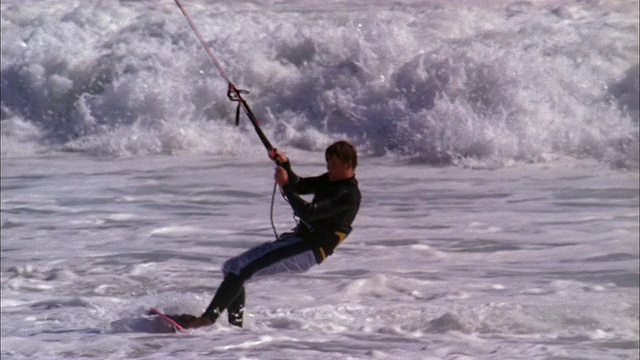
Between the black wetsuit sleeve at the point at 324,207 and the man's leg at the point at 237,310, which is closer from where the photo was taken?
the black wetsuit sleeve at the point at 324,207

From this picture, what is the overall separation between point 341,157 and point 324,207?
21 cm

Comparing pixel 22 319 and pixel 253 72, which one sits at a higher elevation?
pixel 253 72

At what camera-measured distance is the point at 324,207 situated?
390cm

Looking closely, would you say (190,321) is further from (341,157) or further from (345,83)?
(345,83)

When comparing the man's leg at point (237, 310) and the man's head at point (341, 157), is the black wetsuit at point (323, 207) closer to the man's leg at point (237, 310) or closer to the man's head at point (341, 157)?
the man's head at point (341, 157)

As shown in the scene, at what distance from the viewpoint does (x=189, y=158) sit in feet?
36.7

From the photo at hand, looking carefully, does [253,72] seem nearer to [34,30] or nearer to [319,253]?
[34,30]

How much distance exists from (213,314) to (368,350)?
0.57 meters

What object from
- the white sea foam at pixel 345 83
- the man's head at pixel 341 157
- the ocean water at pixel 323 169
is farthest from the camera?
the white sea foam at pixel 345 83

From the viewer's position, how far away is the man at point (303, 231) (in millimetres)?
3775

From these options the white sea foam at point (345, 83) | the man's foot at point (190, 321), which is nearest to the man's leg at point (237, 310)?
the man's foot at point (190, 321)

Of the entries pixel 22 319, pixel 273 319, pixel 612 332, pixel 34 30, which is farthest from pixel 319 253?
pixel 34 30

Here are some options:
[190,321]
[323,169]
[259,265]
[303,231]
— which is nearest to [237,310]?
[190,321]

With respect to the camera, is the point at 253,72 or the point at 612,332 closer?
the point at 612,332
